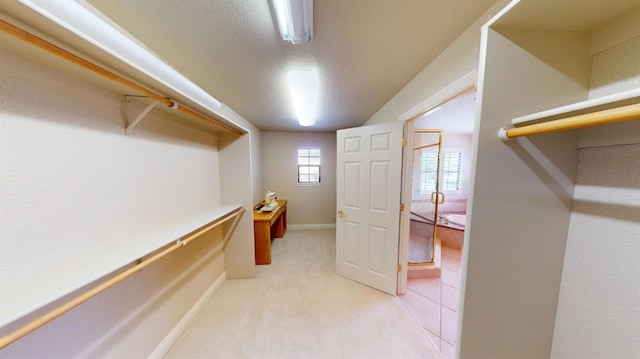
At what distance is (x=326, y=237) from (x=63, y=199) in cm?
366

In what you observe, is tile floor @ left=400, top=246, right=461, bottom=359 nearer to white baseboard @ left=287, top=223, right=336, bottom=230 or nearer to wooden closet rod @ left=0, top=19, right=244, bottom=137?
white baseboard @ left=287, top=223, right=336, bottom=230

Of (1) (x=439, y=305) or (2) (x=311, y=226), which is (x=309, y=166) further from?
(1) (x=439, y=305)

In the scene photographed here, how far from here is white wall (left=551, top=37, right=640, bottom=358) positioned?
620 millimetres

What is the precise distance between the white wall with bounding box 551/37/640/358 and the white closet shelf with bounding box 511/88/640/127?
111 mm

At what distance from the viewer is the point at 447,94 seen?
1369 millimetres

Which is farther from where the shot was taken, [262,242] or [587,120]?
[262,242]

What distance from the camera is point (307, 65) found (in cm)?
160

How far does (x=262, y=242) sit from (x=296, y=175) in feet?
6.83

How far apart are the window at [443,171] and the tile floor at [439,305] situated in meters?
2.65

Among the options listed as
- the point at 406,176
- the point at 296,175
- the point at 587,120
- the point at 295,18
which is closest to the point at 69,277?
the point at 295,18

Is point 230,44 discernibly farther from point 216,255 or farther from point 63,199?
point 216,255

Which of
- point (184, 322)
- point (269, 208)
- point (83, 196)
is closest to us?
point (83, 196)

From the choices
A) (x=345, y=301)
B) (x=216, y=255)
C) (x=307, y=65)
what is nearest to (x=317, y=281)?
(x=345, y=301)

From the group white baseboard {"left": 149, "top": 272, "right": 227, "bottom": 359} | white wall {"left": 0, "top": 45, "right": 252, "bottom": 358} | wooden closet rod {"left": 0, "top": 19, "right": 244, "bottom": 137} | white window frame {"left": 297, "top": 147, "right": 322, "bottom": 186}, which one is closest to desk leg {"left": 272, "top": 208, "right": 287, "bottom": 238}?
white window frame {"left": 297, "top": 147, "right": 322, "bottom": 186}
